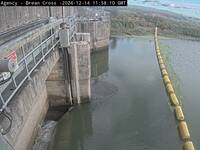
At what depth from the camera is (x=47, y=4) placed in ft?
45.9

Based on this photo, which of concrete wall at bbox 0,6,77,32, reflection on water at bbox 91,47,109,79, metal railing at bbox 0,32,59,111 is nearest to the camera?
metal railing at bbox 0,32,59,111

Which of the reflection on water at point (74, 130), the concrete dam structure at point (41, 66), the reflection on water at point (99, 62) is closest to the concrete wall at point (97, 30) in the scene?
the reflection on water at point (99, 62)

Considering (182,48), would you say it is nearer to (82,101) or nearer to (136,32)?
(136,32)

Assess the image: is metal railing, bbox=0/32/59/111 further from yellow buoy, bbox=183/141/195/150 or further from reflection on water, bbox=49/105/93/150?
yellow buoy, bbox=183/141/195/150

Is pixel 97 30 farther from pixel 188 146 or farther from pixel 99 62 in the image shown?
pixel 188 146

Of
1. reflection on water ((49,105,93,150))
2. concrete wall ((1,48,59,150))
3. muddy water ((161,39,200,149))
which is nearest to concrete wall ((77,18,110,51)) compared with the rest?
muddy water ((161,39,200,149))

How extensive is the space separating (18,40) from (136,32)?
3239 cm

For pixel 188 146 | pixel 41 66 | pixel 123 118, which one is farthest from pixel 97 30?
pixel 188 146

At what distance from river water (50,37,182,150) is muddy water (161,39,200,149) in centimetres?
99

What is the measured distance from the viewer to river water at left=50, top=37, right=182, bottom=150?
1036 centimetres

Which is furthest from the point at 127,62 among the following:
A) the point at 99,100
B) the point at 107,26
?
the point at 99,100

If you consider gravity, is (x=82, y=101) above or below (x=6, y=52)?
below

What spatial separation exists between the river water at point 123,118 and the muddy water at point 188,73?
3.25 feet

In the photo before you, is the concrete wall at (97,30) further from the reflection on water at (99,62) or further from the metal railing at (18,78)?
the metal railing at (18,78)
